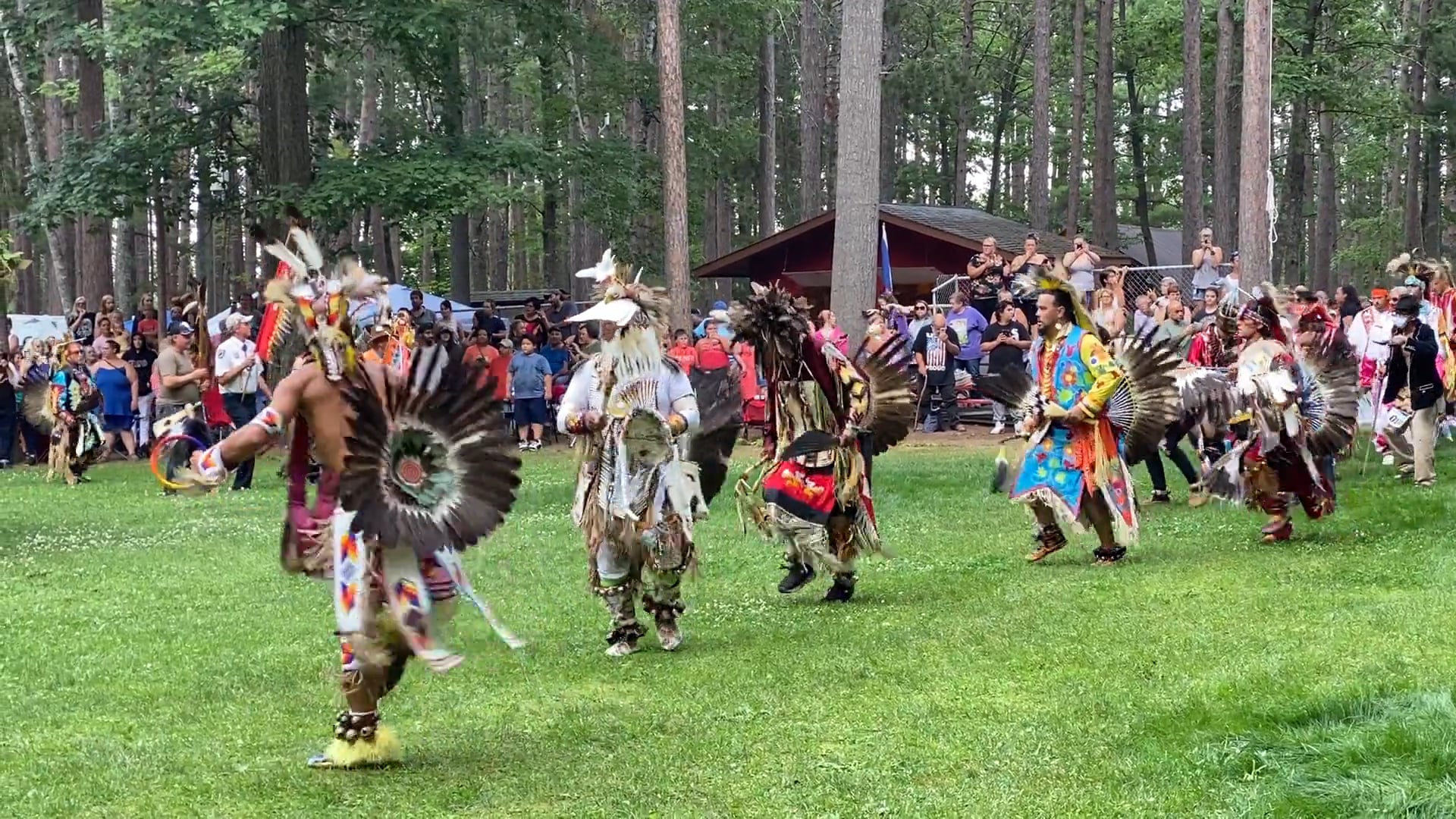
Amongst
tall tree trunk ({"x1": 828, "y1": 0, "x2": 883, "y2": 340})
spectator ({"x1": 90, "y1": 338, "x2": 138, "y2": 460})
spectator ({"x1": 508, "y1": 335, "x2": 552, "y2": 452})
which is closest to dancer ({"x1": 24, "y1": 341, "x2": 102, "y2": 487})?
spectator ({"x1": 90, "y1": 338, "x2": 138, "y2": 460})

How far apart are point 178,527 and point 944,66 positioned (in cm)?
3069

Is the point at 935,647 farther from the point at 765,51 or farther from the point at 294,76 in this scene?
the point at 765,51

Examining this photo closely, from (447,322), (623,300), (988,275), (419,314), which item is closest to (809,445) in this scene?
(623,300)

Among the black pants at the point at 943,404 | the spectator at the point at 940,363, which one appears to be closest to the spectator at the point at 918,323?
the spectator at the point at 940,363

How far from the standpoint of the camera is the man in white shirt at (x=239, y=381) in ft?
57.1

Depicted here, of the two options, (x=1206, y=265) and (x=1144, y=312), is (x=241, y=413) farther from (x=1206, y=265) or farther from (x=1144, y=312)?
(x=1206, y=265)

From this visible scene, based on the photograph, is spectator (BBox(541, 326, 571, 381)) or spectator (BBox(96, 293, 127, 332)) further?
spectator (BBox(541, 326, 571, 381))

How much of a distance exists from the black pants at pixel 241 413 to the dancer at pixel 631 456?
34.1 feet

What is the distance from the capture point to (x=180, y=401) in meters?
16.8

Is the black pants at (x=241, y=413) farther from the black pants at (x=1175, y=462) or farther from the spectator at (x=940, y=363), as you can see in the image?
the black pants at (x=1175, y=462)

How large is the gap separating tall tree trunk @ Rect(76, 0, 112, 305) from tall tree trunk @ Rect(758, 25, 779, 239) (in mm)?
16192

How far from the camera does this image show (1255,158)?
17.3 metres

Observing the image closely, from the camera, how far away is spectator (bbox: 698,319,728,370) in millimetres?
21094

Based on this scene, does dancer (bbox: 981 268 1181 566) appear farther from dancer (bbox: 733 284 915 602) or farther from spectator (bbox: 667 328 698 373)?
spectator (bbox: 667 328 698 373)
